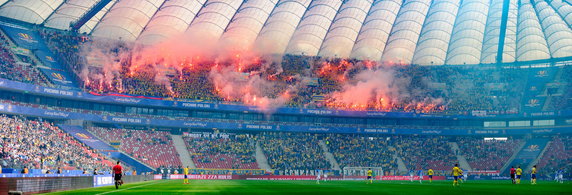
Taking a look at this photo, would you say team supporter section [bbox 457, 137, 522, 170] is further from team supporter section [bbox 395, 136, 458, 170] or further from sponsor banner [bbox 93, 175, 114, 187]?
sponsor banner [bbox 93, 175, 114, 187]

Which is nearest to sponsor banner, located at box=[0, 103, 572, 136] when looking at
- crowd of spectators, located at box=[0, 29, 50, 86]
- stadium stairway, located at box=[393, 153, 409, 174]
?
crowd of spectators, located at box=[0, 29, 50, 86]

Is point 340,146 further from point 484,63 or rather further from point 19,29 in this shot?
point 19,29

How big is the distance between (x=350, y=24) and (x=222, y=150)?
29.5 meters

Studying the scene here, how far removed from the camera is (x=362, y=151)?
9231 centimetres

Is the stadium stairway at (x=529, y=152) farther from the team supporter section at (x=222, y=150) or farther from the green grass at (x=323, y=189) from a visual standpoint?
the green grass at (x=323, y=189)

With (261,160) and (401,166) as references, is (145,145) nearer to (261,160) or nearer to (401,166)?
(261,160)

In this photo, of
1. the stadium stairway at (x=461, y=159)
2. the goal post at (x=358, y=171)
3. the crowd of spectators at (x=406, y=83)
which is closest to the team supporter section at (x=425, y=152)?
the stadium stairway at (x=461, y=159)

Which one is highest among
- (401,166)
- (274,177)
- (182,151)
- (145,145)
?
(145,145)

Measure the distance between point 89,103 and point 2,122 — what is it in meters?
19.1

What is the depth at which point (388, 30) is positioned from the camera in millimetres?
94188

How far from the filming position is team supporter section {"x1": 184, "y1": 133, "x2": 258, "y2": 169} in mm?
81875

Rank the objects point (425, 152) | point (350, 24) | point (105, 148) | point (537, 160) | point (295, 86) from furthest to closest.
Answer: point (295, 86) → point (425, 152) → point (350, 24) → point (537, 160) → point (105, 148)

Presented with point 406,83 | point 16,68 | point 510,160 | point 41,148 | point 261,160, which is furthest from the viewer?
point 406,83

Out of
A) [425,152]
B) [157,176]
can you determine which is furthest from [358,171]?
[157,176]
